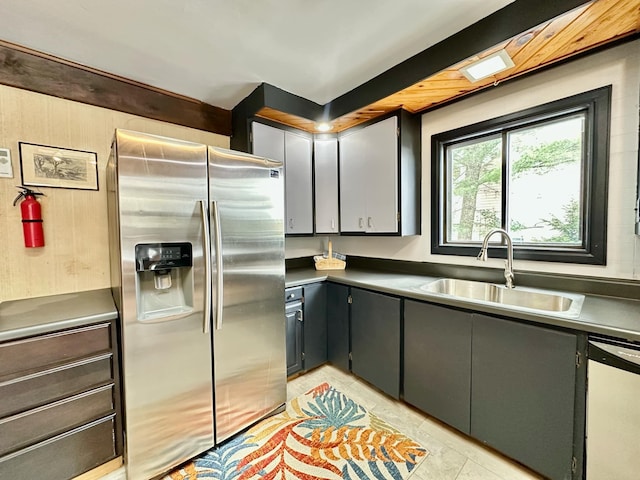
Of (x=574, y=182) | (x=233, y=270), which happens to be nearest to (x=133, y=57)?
(x=233, y=270)

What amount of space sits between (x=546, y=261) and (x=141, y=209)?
98.9 inches

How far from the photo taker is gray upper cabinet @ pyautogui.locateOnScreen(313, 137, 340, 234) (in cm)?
275

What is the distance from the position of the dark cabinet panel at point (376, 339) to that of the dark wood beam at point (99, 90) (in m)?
2.08

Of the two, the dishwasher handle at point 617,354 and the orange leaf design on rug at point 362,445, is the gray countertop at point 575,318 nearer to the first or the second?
the dishwasher handle at point 617,354

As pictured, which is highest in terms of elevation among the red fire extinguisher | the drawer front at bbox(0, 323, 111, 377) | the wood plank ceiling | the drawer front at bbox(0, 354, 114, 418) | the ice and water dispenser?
the wood plank ceiling

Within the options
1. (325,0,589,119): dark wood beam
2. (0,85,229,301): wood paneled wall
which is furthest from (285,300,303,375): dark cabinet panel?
(325,0,589,119): dark wood beam

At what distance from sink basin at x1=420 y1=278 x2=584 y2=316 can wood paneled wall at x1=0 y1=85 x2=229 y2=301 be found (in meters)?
2.45

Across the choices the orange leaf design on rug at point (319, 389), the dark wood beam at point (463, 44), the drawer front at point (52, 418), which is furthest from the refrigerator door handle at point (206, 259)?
the dark wood beam at point (463, 44)

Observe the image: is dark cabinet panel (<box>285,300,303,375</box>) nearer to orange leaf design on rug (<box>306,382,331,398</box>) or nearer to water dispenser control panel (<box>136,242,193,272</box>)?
orange leaf design on rug (<box>306,382,331,398</box>)

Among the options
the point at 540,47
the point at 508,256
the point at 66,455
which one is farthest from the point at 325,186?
the point at 66,455

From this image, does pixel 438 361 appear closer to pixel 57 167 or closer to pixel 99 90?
pixel 57 167

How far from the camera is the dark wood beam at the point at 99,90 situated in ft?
5.29

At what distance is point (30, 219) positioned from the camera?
1.62 meters

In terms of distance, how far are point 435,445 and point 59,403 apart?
6.84ft
